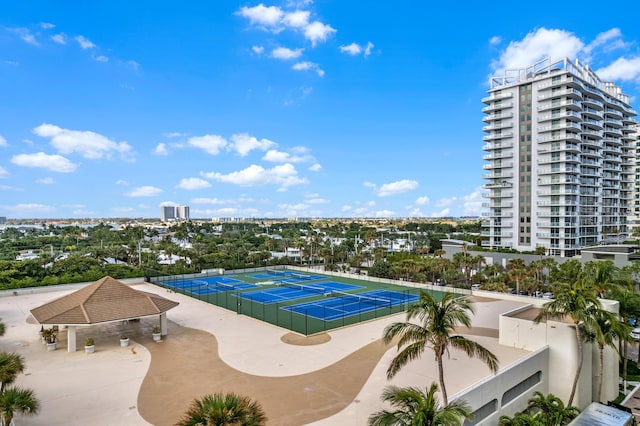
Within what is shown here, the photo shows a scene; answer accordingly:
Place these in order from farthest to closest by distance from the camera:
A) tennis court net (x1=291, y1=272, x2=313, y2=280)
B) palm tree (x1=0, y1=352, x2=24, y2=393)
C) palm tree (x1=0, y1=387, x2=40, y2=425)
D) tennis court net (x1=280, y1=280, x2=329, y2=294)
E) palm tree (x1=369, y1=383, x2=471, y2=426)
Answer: tennis court net (x1=291, y1=272, x2=313, y2=280) → tennis court net (x1=280, y1=280, x2=329, y2=294) → palm tree (x1=0, y1=352, x2=24, y2=393) → palm tree (x1=0, y1=387, x2=40, y2=425) → palm tree (x1=369, y1=383, x2=471, y2=426)

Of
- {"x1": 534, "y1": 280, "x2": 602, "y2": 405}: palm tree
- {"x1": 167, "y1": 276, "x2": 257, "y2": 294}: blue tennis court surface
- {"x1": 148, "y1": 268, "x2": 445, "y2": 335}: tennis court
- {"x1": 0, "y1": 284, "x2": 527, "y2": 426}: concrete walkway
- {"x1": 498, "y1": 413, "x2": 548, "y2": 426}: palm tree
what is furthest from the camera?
{"x1": 167, "y1": 276, "x2": 257, "y2": 294}: blue tennis court surface

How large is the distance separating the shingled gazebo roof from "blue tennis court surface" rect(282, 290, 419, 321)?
12202 mm

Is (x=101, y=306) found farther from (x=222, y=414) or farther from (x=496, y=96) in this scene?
(x=496, y=96)

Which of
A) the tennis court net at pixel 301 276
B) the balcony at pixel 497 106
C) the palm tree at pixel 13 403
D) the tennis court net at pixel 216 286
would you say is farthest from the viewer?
the balcony at pixel 497 106

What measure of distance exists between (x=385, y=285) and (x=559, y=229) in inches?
1278

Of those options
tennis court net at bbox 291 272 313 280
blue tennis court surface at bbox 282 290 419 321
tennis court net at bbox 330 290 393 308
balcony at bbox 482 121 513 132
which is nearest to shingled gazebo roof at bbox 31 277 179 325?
blue tennis court surface at bbox 282 290 419 321

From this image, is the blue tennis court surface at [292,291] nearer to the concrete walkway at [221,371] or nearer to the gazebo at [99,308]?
the concrete walkway at [221,371]

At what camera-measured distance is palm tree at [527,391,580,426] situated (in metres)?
17.8

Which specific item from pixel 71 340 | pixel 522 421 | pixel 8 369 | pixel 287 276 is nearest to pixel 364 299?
pixel 287 276

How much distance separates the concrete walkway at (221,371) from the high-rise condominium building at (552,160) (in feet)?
141

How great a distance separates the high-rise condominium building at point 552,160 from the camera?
2474 inches

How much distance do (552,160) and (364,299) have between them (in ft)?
137

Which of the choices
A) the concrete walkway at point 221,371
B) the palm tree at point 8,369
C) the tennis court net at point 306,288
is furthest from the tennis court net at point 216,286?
the palm tree at point 8,369

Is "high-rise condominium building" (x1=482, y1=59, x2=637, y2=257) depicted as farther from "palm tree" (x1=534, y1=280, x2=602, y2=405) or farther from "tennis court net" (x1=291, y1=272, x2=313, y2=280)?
"palm tree" (x1=534, y1=280, x2=602, y2=405)
